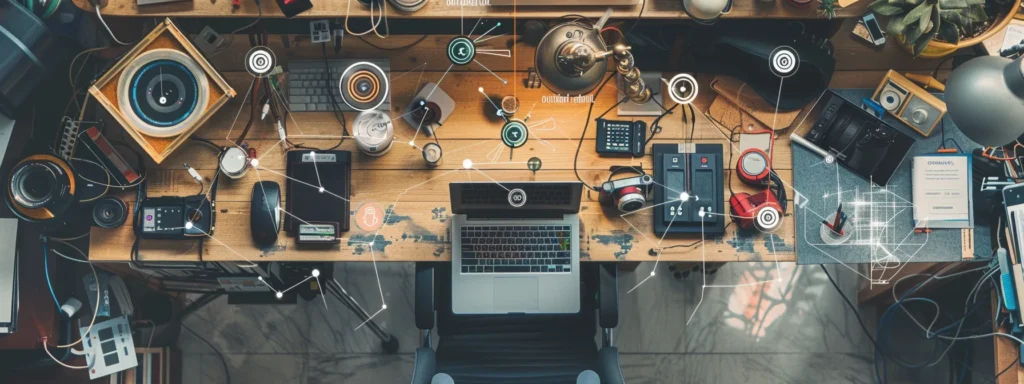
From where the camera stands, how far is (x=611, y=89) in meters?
2.23

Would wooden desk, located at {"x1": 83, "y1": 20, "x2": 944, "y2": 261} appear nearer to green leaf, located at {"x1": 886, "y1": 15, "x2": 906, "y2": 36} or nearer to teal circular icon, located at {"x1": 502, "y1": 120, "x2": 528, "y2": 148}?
teal circular icon, located at {"x1": 502, "y1": 120, "x2": 528, "y2": 148}

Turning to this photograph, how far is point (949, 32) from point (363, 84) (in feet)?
5.36

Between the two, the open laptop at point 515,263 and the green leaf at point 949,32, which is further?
the open laptop at point 515,263

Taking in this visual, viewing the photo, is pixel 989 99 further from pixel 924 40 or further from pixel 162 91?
pixel 162 91

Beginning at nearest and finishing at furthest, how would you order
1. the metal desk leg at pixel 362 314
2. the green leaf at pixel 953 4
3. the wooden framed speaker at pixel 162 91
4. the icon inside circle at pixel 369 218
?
the green leaf at pixel 953 4
the wooden framed speaker at pixel 162 91
the icon inside circle at pixel 369 218
the metal desk leg at pixel 362 314

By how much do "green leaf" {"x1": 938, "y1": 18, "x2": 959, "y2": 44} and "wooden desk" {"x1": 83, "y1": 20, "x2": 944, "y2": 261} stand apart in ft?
0.65

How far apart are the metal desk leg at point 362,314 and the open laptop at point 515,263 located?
2.69 ft

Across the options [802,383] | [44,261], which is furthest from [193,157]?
[802,383]

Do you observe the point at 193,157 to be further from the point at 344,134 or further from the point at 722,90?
the point at 722,90

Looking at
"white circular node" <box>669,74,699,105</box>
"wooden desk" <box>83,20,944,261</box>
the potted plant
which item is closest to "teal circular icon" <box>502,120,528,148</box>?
"wooden desk" <box>83,20,944,261</box>

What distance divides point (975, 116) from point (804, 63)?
0.48 m

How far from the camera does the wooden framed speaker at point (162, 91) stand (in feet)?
6.78

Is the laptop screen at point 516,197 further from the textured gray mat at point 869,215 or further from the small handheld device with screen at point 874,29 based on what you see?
the small handheld device with screen at point 874,29

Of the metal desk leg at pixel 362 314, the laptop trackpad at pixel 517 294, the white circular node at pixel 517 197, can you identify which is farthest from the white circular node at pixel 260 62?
the metal desk leg at pixel 362 314
